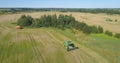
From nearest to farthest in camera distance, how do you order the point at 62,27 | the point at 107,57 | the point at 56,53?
the point at 107,57
the point at 56,53
the point at 62,27

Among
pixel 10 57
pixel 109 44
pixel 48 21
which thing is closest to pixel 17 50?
pixel 10 57

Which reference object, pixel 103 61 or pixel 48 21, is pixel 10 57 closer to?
pixel 103 61

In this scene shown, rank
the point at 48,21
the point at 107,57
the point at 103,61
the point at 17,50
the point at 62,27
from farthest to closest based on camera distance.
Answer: the point at 48,21 → the point at 62,27 → the point at 17,50 → the point at 107,57 → the point at 103,61

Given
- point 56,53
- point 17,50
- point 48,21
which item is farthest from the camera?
point 48,21

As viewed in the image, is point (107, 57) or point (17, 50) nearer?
point (107, 57)

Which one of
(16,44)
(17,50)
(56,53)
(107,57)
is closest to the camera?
(107,57)

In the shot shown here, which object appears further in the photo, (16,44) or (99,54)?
(16,44)

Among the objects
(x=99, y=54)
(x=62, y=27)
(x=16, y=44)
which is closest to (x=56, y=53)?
(x=99, y=54)

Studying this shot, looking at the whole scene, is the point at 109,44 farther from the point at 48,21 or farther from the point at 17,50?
the point at 48,21
